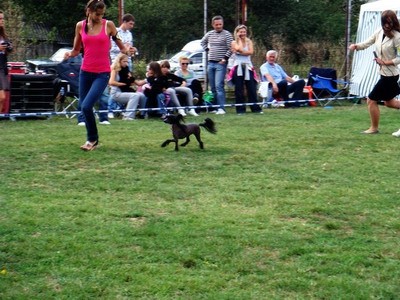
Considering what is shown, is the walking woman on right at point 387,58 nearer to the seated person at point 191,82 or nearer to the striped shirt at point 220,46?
the striped shirt at point 220,46

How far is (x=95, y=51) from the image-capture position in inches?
367

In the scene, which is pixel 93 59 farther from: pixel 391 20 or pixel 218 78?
pixel 218 78

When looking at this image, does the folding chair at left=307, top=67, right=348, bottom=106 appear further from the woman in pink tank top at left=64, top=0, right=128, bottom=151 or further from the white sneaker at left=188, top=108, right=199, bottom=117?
the woman in pink tank top at left=64, top=0, right=128, bottom=151

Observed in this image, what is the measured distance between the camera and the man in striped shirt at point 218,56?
49.3ft

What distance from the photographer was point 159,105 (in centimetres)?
1424

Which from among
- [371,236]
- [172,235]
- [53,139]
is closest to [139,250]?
[172,235]

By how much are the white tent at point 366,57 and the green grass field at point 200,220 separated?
7.55 metres

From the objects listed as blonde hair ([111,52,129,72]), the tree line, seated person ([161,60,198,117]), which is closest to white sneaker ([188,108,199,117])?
seated person ([161,60,198,117])

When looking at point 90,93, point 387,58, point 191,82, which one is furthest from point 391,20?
point 191,82

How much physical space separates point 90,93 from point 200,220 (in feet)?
11.7

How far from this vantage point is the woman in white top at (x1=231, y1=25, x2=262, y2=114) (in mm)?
14922

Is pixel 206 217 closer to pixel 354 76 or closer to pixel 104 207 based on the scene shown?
pixel 104 207

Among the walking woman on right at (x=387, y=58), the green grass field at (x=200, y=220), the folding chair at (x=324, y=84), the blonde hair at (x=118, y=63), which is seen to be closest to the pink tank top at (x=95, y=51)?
the green grass field at (x=200, y=220)

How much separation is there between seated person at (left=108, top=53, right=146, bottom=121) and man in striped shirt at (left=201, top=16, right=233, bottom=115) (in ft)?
5.44
